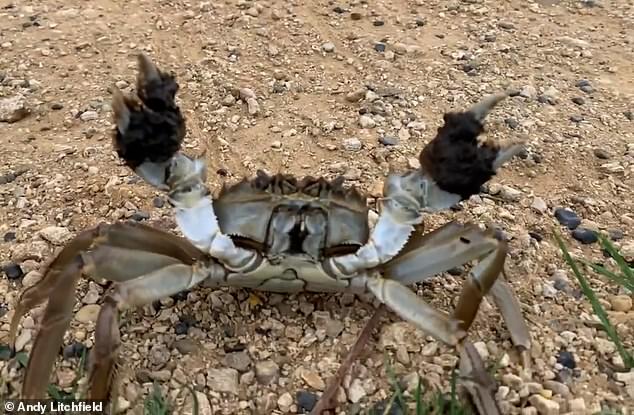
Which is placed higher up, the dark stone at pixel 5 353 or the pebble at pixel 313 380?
the pebble at pixel 313 380

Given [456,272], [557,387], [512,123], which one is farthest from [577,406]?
[512,123]

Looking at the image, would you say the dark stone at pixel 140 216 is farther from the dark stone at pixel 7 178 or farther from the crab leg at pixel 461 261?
the crab leg at pixel 461 261

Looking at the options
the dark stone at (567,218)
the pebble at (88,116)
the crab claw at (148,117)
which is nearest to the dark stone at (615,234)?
the dark stone at (567,218)

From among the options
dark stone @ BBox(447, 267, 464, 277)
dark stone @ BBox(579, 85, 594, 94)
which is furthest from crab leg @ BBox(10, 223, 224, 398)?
dark stone @ BBox(579, 85, 594, 94)

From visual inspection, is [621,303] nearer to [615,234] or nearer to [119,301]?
[615,234]

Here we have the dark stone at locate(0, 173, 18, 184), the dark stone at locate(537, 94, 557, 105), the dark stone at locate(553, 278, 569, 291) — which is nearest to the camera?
the dark stone at locate(553, 278, 569, 291)

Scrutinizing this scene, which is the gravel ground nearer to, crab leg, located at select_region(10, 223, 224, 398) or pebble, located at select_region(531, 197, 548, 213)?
pebble, located at select_region(531, 197, 548, 213)

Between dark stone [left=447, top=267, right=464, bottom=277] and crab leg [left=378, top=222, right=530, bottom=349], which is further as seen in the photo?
dark stone [left=447, top=267, right=464, bottom=277]
